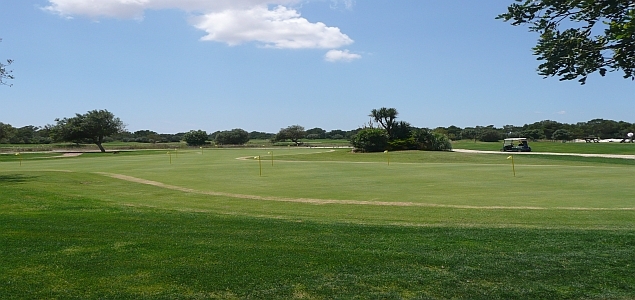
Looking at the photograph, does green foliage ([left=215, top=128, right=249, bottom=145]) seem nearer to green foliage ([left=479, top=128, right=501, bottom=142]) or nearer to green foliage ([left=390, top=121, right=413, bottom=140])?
green foliage ([left=479, top=128, right=501, bottom=142])

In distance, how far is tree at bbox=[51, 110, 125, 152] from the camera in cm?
9325

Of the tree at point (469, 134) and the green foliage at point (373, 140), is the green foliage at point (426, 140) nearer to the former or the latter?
the green foliage at point (373, 140)

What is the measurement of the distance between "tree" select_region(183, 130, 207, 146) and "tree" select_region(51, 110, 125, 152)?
2487 centimetres

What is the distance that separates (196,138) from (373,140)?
6367cm

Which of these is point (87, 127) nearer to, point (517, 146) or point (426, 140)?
point (426, 140)

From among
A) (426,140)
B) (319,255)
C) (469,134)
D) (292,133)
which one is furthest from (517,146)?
(292,133)

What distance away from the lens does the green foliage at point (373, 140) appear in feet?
227

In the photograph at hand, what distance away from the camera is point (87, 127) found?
306 ft

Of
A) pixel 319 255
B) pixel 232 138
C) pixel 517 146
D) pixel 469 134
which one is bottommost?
pixel 517 146

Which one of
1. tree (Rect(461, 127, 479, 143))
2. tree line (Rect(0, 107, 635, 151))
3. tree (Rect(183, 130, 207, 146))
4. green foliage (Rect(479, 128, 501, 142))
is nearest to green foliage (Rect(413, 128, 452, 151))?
tree line (Rect(0, 107, 635, 151))

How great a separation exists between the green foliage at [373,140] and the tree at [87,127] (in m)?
50.1

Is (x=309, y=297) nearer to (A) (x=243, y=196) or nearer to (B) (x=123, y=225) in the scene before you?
(B) (x=123, y=225)

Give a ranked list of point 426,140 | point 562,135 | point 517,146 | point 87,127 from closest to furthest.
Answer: point 426,140 < point 517,146 < point 87,127 < point 562,135

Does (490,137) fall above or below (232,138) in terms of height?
below
